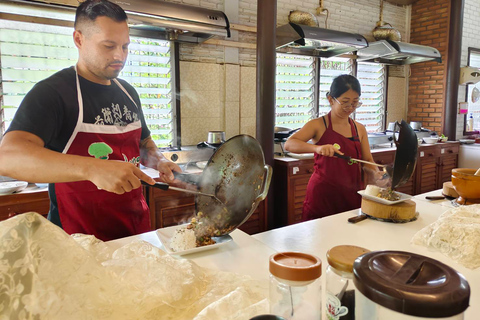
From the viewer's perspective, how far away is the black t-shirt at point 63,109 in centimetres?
147

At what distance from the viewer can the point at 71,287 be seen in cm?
86

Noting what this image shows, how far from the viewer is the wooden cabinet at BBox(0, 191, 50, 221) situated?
2656 millimetres

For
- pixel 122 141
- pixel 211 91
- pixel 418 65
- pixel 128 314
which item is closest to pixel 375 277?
pixel 128 314

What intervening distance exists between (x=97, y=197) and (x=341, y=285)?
1.35 m

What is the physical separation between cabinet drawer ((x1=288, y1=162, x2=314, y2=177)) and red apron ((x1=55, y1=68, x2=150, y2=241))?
8.37 ft

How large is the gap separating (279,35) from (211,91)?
1.18 metres

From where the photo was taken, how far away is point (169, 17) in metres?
3.29

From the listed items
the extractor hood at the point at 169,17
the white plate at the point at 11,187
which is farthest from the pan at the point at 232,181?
the extractor hood at the point at 169,17

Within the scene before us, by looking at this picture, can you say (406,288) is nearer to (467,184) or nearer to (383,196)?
(383,196)

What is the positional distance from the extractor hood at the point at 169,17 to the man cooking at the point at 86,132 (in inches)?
58.8

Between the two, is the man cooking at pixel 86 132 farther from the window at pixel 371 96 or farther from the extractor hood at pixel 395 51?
the window at pixel 371 96

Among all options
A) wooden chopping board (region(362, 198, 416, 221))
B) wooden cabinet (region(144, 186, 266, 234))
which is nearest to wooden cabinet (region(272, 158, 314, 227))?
wooden cabinet (region(144, 186, 266, 234))

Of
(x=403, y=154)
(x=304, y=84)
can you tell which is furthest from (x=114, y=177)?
(x=304, y=84)

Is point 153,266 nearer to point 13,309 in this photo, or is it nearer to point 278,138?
point 13,309
